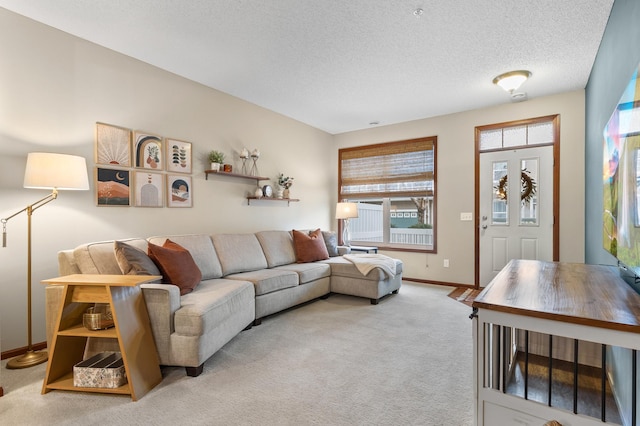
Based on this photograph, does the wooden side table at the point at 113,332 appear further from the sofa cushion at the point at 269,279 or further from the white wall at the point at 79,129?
the sofa cushion at the point at 269,279

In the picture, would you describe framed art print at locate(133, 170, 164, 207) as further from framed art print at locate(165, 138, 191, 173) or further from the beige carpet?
the beige carpet

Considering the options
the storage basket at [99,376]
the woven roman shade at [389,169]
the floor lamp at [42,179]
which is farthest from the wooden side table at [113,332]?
the woven roman shade at [389,169]

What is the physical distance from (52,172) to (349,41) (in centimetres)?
266

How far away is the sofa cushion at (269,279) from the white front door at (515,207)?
303cm

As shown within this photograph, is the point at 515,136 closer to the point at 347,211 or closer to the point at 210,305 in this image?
the point at 347,211

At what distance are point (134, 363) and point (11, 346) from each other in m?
1.43

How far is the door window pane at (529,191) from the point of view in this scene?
4387 millimetres

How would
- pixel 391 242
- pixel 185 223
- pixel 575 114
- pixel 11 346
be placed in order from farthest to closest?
1. pixel 391 242
2. pixel 575 114
3. pixel 185 223
4. pixel 11 346

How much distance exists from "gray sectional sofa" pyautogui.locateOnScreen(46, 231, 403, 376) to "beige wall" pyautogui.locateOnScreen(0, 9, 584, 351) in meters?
0.52

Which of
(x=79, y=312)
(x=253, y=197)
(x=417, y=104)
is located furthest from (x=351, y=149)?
(x=79, y=312)

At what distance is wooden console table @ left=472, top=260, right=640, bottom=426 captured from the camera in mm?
1106

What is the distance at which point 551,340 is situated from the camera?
1.18 m

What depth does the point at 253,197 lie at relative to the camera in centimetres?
453

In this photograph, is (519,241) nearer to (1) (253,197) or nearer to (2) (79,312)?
(1) (253,197)
